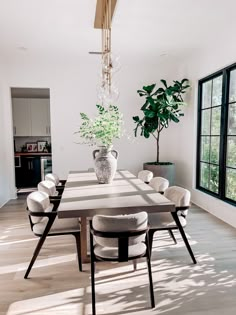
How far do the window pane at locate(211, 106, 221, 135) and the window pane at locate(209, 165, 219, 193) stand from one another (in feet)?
2.10

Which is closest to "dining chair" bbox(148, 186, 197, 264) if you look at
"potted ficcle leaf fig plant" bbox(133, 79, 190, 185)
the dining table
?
the dining table

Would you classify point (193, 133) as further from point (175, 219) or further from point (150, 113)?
point (175, 219)

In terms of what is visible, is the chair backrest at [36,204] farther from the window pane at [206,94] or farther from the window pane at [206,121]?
the window pane at [206,94]

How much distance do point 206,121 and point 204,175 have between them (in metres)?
1.06

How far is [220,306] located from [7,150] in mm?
4851

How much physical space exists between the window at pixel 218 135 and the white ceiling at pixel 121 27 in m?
0.69

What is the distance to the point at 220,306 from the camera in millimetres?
2018

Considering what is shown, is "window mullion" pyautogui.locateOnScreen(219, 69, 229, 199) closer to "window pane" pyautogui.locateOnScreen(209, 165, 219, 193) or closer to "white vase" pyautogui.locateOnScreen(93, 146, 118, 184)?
"window pane" pyautogui.locateOnScreen(209, 165, 219, 193)

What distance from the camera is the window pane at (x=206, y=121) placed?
4742 mm

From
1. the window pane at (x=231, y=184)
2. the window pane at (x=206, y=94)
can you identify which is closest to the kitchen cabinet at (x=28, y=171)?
the window pane at (x=206, y=94)

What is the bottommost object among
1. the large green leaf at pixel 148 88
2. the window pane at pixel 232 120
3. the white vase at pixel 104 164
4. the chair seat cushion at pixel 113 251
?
the chair seat cushion at pixel 113 251

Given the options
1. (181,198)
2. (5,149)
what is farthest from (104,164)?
(5,149)

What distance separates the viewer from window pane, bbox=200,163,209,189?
480 centimetres

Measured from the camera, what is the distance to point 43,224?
2.56m
